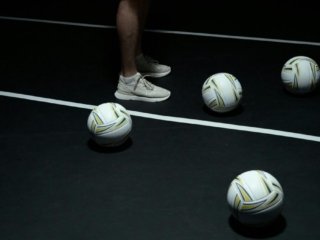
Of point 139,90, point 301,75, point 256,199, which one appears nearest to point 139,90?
point 139,90

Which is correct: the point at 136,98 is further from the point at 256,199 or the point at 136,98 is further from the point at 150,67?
the point at 256,199

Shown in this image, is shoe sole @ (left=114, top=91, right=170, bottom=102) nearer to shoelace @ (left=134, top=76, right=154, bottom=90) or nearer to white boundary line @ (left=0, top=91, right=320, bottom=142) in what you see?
shoelace @ (left=134, top=76, right=154, bottom=90)

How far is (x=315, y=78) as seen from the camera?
13.7 feet

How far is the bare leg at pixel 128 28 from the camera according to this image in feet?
13.0

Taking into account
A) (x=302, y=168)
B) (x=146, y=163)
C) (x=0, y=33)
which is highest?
(x=302, y=168)

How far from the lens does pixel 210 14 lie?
6.36m

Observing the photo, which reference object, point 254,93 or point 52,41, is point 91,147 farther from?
point 52,41

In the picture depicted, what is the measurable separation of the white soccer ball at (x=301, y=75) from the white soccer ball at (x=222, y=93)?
53 cm

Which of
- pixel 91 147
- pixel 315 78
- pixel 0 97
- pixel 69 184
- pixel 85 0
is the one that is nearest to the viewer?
pixel 69 184

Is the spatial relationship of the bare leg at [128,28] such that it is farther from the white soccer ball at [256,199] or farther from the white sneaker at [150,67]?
the white soccer ball at [256,199]

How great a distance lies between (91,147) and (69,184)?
1.63 feet

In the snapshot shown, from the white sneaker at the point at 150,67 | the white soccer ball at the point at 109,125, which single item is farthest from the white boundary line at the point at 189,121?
the white sneaker at the point at 150,67

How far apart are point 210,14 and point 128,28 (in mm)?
2581

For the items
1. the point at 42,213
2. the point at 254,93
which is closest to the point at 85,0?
the point at 254,93
